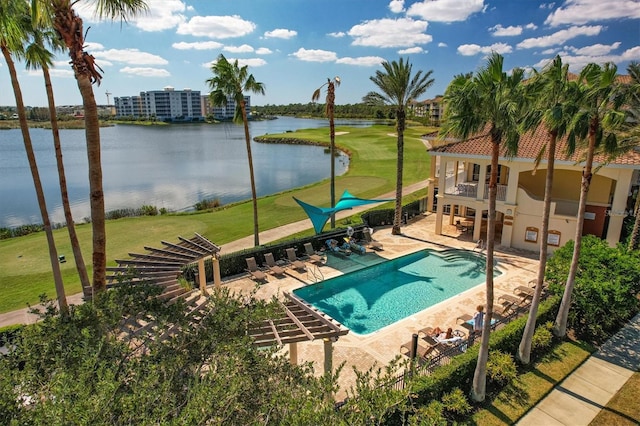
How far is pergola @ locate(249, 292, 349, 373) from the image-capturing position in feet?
29.8

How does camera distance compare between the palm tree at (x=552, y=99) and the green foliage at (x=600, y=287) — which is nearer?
the palm tree at (x=552, y=99)

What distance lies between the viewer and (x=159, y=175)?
5938 centimetres

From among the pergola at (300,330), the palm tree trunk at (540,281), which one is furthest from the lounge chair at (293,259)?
the palm tree trunk at (540,281)

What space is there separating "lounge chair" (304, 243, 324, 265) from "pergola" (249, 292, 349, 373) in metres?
10.8

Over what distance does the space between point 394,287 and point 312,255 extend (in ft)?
17.0

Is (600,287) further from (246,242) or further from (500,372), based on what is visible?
(246,242)

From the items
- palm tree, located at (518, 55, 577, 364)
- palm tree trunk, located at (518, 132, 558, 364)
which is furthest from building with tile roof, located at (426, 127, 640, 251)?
palm tree, located at (518, 55, 577, 364)

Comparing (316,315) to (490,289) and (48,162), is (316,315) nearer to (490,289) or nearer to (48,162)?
(490,289)

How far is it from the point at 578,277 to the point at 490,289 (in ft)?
22.4

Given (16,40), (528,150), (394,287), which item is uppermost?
(16,40)

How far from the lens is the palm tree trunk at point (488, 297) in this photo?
9.58 meters

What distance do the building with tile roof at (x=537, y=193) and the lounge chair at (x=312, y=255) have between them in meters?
8.75

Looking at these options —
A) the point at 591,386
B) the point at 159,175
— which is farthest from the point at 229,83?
the point at 159,175

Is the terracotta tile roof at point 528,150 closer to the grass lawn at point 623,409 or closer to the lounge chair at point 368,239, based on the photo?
the lounge chair at point 368,239
